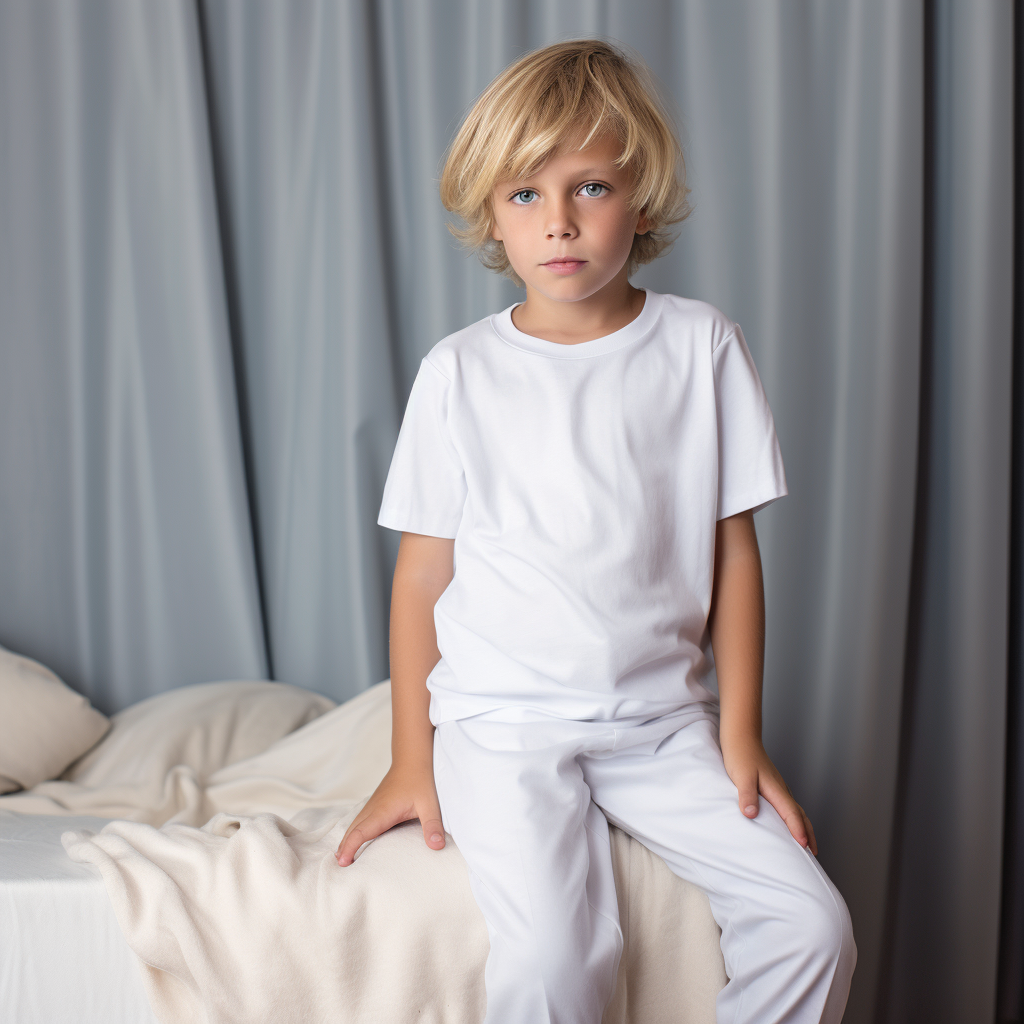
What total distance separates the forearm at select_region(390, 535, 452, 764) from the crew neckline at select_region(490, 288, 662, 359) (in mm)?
228

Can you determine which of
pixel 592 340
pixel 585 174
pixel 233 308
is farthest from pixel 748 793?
pixel 233 308

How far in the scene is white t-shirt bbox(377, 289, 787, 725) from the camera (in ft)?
2.80

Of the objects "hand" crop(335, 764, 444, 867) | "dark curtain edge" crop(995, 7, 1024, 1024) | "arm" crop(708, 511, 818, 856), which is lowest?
"dark curtain edge" crop(995, 7, 1024, 1024)

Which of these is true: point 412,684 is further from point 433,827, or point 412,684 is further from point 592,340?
point 592,340

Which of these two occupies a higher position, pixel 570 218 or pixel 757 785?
pixel 570 218

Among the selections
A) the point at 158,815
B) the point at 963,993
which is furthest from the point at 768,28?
the point at 963,993

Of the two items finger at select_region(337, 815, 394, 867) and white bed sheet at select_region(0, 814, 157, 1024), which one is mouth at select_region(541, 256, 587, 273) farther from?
white bed sheet at select_region(0, 814, 157, 1024)

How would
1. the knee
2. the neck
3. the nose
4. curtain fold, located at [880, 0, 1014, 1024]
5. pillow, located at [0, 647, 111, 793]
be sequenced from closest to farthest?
the knee, the nose, the neck, pillow, located at [0, 647, 111, 793], curtain fold, located at [880, 0, 1014, 1024]

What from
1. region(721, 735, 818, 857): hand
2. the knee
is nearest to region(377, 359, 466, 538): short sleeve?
region(721, 735, 818, 857): hand

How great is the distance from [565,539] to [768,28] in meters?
1.08

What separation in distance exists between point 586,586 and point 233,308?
1.04m

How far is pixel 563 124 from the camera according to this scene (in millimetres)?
833

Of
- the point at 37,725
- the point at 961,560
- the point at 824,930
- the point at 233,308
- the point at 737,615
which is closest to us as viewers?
the point at 824,930

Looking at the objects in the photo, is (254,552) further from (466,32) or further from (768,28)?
(768,28)
